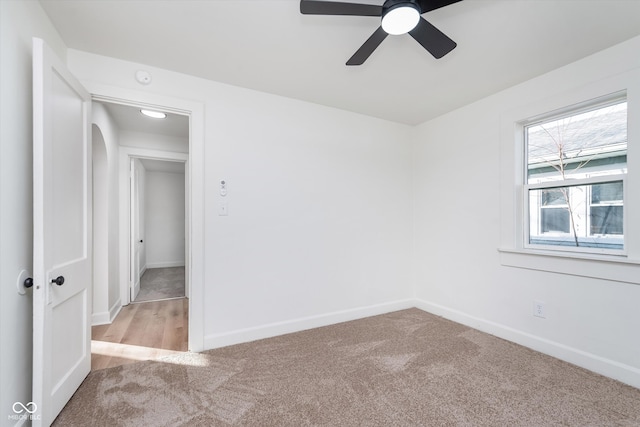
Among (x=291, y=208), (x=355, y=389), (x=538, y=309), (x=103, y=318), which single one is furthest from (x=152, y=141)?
(x=538, y=309)

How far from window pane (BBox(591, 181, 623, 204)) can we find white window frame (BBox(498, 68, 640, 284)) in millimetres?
79

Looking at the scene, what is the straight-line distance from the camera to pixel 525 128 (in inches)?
106

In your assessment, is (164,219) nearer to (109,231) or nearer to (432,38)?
(109,231)

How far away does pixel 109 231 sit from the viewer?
3.23m

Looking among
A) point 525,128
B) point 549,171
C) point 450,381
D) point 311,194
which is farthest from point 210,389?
point 525,128

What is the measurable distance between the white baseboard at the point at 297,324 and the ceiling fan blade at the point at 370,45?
7.99 ft

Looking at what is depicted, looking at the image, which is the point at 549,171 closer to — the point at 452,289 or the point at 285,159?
the point at 452,289

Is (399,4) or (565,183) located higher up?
(399,4)

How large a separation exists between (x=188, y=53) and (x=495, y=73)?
8.40 ft

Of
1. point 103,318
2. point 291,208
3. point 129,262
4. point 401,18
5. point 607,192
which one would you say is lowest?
point 103,318

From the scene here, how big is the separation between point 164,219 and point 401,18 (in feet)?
23.2

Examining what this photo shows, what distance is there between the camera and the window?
2.15 metres

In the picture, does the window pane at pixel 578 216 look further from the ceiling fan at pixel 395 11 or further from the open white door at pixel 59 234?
the open white door at pixel 59 234

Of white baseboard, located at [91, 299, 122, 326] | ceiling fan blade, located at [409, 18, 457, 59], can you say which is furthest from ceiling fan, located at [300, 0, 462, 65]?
white baseboard, located at [91, 299, 122, 326]
